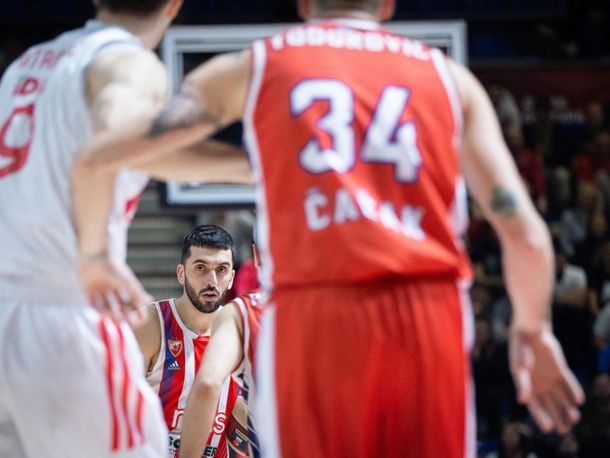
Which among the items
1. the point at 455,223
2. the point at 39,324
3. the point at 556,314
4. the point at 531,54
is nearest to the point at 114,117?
the point at 39,324

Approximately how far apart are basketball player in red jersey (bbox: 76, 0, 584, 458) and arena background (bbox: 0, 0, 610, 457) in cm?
842

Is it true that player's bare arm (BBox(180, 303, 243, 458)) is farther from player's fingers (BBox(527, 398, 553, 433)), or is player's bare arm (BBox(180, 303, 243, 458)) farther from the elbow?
the elbow

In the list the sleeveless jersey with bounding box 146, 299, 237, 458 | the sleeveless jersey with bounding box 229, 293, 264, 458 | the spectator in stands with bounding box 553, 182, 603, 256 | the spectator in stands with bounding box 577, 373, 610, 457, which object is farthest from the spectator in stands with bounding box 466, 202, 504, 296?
the sleeveless jersey with bounding box 229, 293, 264, 458

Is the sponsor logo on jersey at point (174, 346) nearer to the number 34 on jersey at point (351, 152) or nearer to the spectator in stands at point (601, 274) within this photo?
the number 34 on jersey at point (351, 152)

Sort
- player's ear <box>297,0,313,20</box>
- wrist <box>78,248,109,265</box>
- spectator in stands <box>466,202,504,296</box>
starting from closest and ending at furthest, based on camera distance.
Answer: wrist <box>78,248,109,265</box>
player's ear <box>297,0,313,20</box>
spectator in stands <box>466,202,504,296</box>

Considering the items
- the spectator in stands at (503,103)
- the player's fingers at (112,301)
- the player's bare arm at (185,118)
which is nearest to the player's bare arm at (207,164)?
the player's bare arm at (185,118)

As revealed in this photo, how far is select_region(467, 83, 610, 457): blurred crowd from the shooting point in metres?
12.8

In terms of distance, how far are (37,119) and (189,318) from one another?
10.4ft

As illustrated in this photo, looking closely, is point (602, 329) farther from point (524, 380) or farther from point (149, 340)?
point (524, 380)

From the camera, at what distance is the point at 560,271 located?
13.8 meters

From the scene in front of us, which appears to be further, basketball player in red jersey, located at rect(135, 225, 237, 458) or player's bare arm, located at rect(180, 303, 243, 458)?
basketball player in red jersey, located at rect(135, 225, 237, 458)

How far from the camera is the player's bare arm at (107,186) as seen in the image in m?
3.82

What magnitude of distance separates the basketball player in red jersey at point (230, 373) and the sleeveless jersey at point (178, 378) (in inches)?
3.2

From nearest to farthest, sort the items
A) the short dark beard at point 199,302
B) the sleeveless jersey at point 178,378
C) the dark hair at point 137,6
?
the dark hair at point 137,6 < the sleeveless jersey at point 178,378 < the short dark beard at point 199,302
